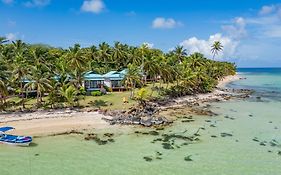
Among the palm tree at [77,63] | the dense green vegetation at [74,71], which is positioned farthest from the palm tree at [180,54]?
the palm tree at [77,63]

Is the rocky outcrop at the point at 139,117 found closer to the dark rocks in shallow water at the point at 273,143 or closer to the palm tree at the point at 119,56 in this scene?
the dark rocks in shallow water at the point at 273,143

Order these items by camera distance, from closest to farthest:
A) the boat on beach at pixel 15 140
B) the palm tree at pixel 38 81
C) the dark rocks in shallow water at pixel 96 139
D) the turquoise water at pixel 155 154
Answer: the turquoise water at pixel 155 154, the boat on beach at pixel 15 140, the dark rocks in shallow water at pixel 96 139, the palm tree at pixel 38 81

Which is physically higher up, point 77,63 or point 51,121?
point 77,63

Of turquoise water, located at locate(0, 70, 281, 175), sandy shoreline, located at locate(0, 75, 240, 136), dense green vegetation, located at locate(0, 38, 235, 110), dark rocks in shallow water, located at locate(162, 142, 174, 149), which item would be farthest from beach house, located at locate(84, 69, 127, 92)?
dark rocks in shallow water, located at locate(162, 142, 174, 149)

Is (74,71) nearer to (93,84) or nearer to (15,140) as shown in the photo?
(93,84)

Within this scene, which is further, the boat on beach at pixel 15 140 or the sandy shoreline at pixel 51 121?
the sandy shoreline at pixel 51 121

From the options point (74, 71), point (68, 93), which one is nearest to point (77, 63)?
point (74, 71)
